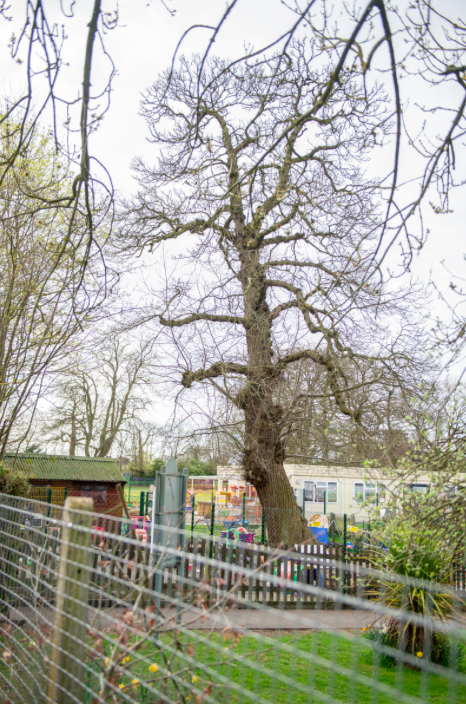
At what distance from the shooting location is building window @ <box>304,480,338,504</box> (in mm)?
25297

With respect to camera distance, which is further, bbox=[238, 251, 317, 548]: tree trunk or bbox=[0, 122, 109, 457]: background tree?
bbox=[238, 251, 317, 548]: tree trunk

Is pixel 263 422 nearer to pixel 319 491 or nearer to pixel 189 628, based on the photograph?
pixel 189 628

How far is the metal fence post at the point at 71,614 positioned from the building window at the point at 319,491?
78.1 feet

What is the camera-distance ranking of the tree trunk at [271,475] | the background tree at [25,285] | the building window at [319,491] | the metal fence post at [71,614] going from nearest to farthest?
1. the metal fence post at [71,614]
2. the background tree at [25,285]
3. the tree trunk at [271,475]
4. the building window at [319,491]

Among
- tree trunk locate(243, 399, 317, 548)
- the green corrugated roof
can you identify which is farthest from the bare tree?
tree trunk locate(243, 399, 317, 548)

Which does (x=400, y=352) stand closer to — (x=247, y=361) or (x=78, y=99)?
(x=247, y=361)

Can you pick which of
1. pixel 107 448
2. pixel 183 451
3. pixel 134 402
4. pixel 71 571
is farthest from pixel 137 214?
pixel 107 448

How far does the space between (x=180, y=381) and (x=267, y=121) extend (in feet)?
17.4

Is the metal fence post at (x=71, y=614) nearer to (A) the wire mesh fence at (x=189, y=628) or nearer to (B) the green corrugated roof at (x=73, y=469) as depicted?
(A) the wire mesh fence at (x=189, y=628)

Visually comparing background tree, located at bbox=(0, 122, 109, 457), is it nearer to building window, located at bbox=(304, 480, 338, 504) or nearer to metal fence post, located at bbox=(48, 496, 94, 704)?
metal fence post, located at bbox=(48, 496, 94, 704)

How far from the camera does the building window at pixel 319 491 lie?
25.3 m

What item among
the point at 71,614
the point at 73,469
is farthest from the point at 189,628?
the point at 73,469

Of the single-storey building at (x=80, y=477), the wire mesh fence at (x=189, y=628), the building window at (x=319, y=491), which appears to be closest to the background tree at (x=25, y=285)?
the wire mesh fence at (x=189, y=628)

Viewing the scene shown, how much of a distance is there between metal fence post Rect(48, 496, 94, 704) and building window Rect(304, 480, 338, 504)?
23.8 meters
